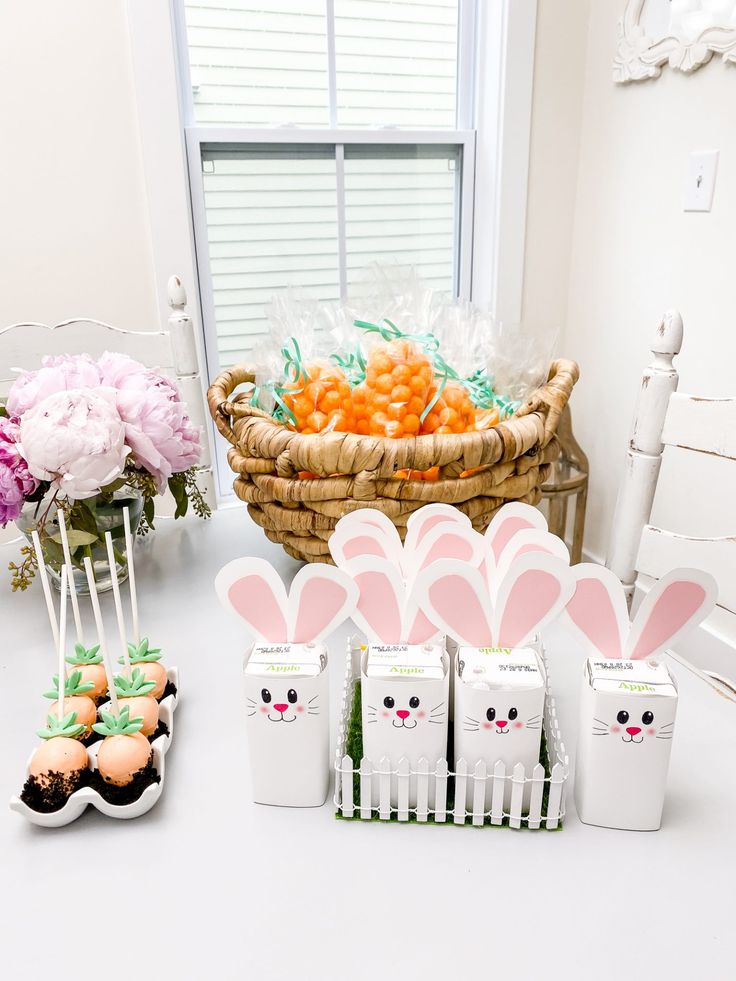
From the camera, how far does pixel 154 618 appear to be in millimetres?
1023

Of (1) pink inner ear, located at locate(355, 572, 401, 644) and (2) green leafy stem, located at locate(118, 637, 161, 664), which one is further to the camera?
(2) green leafy stem, located at locate(118, 637, 161, 664)

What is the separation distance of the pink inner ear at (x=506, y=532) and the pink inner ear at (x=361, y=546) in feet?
0.42

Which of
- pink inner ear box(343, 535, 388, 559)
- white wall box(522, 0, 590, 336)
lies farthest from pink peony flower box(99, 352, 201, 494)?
white wall box(522, 0, 590, 336)

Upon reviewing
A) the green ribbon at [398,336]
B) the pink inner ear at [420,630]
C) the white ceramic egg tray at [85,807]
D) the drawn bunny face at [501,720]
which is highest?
the green ribbon at [398,336]

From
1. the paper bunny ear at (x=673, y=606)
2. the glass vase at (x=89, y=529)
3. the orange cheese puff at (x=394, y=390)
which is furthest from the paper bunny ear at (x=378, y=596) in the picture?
the glass vase at (x=89, y=529)

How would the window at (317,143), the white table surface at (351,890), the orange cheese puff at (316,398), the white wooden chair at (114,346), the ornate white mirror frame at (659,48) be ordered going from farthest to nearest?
the window at (317,143), the ornate white mirror frame at (659,48), the white wooden chair at (114,346), the orange cheese puff at (316,398), the white table surface at (351,890)

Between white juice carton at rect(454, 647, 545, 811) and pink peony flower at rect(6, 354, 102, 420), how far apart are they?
0.61 metres

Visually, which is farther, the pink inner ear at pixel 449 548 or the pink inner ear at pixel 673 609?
the pink inner ear at pixel 449 548

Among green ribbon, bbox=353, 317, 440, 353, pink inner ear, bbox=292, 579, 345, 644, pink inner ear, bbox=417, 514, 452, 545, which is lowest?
pink inner ear, bbox=292, 579, 345, 644

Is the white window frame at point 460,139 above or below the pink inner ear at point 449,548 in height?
above

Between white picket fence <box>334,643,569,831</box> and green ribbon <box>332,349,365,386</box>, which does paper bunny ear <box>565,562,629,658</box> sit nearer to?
white picket fence <box>334,643,569,831</box>

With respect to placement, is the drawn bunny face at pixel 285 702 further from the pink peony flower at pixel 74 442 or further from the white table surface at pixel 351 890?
the pink peony flower at pixel 74 442

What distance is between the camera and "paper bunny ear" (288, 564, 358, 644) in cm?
64

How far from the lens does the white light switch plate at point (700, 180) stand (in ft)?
5.14
